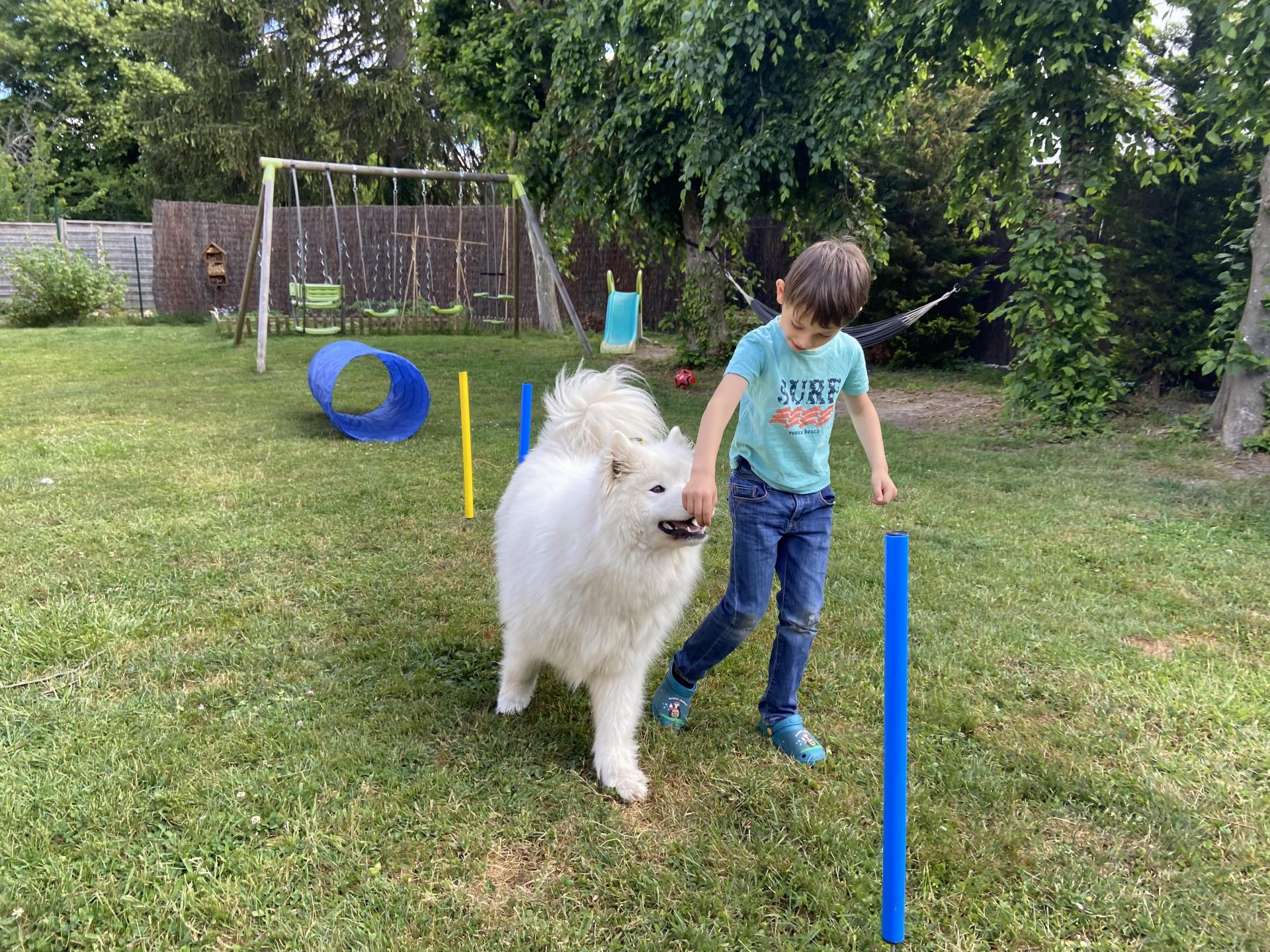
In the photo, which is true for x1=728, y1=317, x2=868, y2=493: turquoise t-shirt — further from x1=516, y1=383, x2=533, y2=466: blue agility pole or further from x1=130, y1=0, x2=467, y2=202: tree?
x1=130, y1=0, x2=467, y2=202: tree

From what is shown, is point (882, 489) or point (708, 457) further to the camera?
point (882, 489)

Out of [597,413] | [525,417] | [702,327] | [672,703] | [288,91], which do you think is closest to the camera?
A: [672,703]

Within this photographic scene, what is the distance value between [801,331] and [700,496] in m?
0.68

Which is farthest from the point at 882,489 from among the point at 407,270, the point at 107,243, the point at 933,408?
the point at 107,243

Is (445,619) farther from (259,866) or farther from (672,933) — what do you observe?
(672,933)

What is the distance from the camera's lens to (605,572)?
7.72 feet

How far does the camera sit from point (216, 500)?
5.14 metres

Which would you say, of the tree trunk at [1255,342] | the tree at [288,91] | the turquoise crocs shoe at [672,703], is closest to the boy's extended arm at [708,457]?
the turquoise crocs shoe at [672,703]

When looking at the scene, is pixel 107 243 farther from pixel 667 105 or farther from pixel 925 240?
pixel 925 240

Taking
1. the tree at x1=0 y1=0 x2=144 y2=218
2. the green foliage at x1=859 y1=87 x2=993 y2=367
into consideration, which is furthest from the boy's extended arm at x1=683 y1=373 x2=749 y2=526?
the tree at x1=0 y1=0 x2=144 y2=218

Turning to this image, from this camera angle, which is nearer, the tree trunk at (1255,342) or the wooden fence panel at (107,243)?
the tree trunk at (1255,342)

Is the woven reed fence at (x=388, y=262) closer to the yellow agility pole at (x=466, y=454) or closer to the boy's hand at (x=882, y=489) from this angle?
the yellow agility pole at (x=466, y=454)

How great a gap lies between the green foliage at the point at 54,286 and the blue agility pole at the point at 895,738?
59.6ft

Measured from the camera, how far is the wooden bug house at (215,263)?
17.2 m
